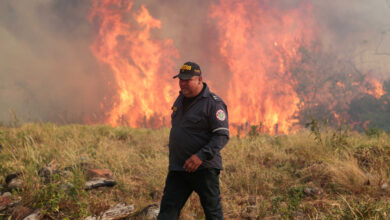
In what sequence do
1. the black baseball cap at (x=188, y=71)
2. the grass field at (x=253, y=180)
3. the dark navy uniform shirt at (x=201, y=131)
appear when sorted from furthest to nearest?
the grass field at (x=253, y=180) → the black baseball cap at (x=188, y=71) → the dark navy uniform shirt at (x=201, y=131)

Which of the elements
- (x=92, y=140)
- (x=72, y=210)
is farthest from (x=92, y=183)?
(x=92, y=140)

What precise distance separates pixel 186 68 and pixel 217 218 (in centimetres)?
155

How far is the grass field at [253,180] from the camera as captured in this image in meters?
3.91

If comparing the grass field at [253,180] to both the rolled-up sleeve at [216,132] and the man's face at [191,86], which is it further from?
the man's face at [191,86]

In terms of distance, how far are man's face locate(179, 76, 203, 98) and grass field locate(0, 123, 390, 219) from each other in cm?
191

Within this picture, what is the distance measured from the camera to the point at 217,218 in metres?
2.75

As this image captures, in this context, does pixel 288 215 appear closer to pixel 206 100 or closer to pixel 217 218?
pixel 217 218

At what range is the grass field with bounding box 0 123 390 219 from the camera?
12.8 ft

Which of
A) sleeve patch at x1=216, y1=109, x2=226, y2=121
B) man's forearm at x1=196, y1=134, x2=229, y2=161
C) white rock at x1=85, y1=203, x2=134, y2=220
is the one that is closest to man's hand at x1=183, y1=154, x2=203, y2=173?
man's forearm at x1=196, y1=134, x2=229, y2=161

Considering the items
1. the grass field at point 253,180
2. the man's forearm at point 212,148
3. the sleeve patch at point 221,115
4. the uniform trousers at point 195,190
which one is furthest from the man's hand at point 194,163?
the grass field at point 253,180

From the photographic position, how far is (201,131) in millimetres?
2768

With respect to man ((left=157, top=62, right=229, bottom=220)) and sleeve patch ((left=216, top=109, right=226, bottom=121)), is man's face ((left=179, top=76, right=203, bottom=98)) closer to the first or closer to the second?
man ((left=157, top=62, right=229, bottom=220))

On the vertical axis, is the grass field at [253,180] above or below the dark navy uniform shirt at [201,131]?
below

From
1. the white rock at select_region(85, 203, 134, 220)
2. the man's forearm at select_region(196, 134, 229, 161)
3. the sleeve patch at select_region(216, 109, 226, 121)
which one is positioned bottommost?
the white rock at select_region(85, 203, 134, 220)
